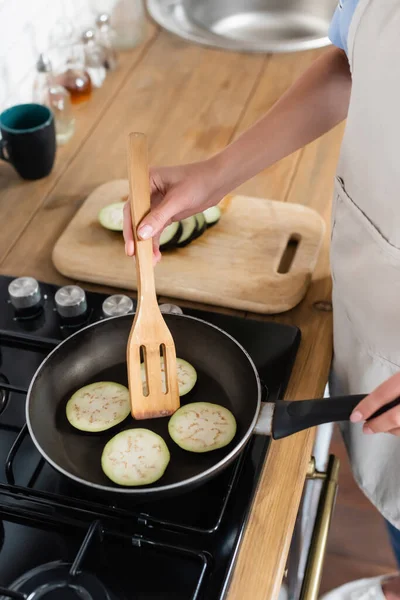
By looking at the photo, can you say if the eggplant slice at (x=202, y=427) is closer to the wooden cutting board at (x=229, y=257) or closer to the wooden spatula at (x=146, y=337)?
the wooden spatula at (x=146, y=337)

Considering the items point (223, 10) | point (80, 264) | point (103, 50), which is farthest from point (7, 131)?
point (223, 10)

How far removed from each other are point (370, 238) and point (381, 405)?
24 cm

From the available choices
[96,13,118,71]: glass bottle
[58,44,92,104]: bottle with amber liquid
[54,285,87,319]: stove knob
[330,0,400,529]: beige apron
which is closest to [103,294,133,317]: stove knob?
[54,285,87,319]: stove knob

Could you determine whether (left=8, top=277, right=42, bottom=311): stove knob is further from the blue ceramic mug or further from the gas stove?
the blue ceramic mug

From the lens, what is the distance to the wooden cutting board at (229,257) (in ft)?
2.98

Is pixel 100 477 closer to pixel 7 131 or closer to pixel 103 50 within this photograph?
pixel 7 131

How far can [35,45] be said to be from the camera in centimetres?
124

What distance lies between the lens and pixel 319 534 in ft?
2.83

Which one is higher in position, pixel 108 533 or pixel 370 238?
pixel 370 238

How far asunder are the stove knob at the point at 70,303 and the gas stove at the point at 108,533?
5.0 inches

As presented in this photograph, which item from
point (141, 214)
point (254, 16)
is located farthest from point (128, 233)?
point (254, 16)

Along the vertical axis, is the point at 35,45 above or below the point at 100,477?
above

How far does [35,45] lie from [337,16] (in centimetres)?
65

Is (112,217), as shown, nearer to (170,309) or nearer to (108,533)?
(170,309)
